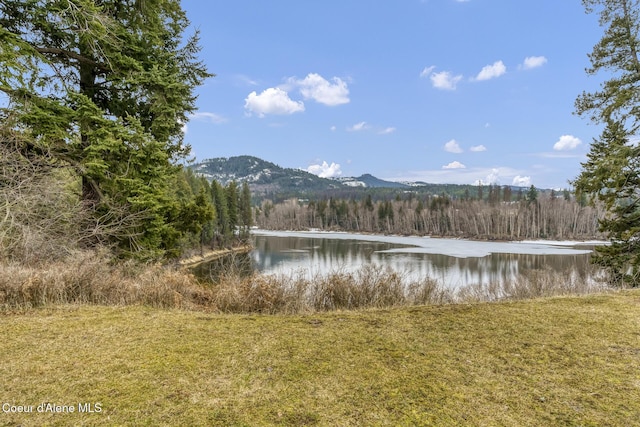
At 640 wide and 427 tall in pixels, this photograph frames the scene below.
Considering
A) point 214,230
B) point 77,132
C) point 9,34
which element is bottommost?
point 214,230

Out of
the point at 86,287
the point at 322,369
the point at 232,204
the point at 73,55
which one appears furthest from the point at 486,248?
the point at 322,369

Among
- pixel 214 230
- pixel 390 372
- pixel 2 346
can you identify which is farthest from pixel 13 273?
pixel 214 230

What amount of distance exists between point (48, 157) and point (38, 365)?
5.76 meters

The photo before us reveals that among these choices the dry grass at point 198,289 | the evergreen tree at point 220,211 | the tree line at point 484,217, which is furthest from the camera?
the tree line at point 484,217

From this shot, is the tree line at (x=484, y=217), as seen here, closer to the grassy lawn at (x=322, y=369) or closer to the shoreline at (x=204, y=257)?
the shoreline at (x=204, y=257)

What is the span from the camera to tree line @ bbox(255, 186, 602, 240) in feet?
193

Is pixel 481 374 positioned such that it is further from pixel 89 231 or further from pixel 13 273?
pixel 89 231

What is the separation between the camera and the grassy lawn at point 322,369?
212 centimetres

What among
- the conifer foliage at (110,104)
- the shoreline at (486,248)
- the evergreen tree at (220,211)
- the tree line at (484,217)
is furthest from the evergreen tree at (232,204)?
the conifer foliage at (110,104)

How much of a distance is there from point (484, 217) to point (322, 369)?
66.3 metres

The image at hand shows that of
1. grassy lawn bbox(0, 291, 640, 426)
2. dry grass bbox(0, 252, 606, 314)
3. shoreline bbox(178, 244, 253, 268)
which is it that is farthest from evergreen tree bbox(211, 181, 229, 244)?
grassy lawn bbox(0, 291, 640, 426)

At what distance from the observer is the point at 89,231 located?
283 inches

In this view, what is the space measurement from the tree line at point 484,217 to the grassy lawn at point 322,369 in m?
61.8

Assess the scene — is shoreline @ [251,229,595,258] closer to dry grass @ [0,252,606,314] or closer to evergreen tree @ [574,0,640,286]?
evergreen tree @ [574,0,640,286]
